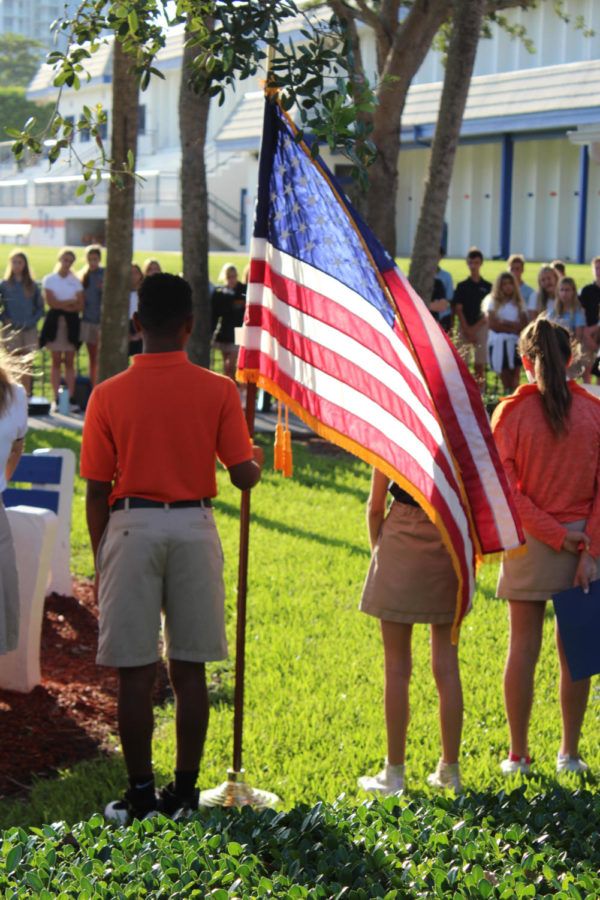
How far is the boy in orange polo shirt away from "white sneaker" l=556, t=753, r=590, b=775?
73.9 inches

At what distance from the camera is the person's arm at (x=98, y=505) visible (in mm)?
4848

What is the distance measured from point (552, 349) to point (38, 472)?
14.2 ft

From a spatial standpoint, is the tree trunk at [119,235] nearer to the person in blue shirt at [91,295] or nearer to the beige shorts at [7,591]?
the beige shorts at [7,591]

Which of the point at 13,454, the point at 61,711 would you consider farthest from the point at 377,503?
the point at 61,711

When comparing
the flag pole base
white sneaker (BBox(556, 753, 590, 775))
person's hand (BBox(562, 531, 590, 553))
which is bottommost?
white sneaker (BBox(556, 753, 590, 775))

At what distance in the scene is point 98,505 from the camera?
16.0 ft

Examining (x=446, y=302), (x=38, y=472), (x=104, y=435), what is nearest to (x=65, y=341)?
(x=446, y=302)

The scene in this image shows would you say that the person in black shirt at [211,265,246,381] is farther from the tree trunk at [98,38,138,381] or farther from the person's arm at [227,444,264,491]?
the person's arm at [227,444,264,491]

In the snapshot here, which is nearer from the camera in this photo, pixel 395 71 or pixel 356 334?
pixel 356 334

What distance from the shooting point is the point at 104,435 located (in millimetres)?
4828

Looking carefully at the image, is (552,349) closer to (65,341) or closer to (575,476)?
(575,476)

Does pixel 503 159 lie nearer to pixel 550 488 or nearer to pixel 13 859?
pixel 550 488

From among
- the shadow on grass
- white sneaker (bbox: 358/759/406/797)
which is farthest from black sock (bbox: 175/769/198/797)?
the shadow on grass

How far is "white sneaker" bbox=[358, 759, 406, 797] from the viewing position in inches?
217
